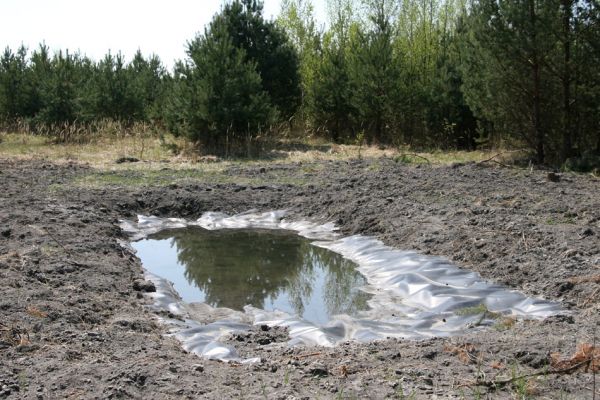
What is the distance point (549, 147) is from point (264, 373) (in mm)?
13390

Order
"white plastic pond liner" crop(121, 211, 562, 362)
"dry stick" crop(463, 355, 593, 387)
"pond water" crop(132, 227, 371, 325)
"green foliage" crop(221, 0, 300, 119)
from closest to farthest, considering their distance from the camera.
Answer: "dry stick" crop(463, 355, 593, 387)
"white plastic pond liner" crop(121, 211, 562, 362)
"pond water" crop(132, 227, 371, 325)
"green foliage" crop(221, 0, 300, 119)

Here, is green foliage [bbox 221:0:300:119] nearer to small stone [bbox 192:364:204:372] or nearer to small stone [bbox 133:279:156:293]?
small stone [bbox 133:279:156:293]

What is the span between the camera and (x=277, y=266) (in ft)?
29.0

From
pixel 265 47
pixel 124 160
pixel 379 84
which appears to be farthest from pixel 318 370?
pixel 265 47

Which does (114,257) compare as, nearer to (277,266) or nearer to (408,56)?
(277,266)

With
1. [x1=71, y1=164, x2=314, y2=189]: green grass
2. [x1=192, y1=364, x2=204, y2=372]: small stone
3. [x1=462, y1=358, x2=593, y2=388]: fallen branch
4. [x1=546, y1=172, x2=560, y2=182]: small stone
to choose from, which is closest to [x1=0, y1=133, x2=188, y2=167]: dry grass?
[x1=71, y1=164, x2=314, y2=189]: green grass

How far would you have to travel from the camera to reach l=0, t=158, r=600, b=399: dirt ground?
3852 mm

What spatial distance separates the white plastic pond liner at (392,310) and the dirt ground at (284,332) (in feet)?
0.74

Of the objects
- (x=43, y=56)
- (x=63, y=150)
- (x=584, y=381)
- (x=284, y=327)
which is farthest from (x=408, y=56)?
(x=584, y=381)

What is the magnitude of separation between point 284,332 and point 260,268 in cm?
320

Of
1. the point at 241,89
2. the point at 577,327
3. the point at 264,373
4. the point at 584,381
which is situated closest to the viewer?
the point at 584,381

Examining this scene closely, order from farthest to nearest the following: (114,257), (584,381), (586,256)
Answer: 1. (114,257)
2. (586,256)
3. (584,381)

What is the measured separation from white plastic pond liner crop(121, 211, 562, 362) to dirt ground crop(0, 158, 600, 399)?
0.22 m

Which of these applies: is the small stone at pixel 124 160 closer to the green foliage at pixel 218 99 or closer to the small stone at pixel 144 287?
the green foliage at pixel 218 99
